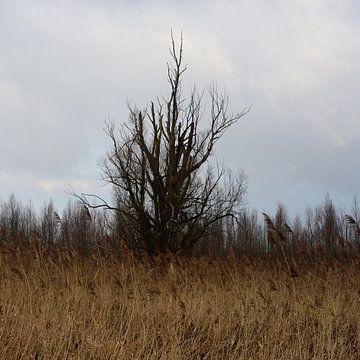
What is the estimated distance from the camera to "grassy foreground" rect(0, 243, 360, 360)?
5.38 m

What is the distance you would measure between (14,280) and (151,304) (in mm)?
2026

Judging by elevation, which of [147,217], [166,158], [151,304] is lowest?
[151,304]

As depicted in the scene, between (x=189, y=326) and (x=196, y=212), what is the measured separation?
735 inches

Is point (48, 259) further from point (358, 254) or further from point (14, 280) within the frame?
point (358, 254)

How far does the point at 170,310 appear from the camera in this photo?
22.0 feet

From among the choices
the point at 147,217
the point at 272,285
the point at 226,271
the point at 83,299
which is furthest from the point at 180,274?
the point at 147,217

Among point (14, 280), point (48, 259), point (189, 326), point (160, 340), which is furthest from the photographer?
point (48, 259)

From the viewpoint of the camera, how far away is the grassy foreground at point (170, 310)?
5379 mm

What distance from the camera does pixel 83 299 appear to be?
676cm

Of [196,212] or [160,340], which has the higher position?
[196,212]

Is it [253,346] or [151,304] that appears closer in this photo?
[253,346]

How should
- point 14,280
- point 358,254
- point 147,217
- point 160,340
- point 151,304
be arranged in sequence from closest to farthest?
point 160,340 < point 151,304 < point 14,280 < point 358,254 < point 147,217

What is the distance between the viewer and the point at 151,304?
698 cm

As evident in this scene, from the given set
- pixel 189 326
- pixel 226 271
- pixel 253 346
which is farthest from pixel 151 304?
pixel 226 271
